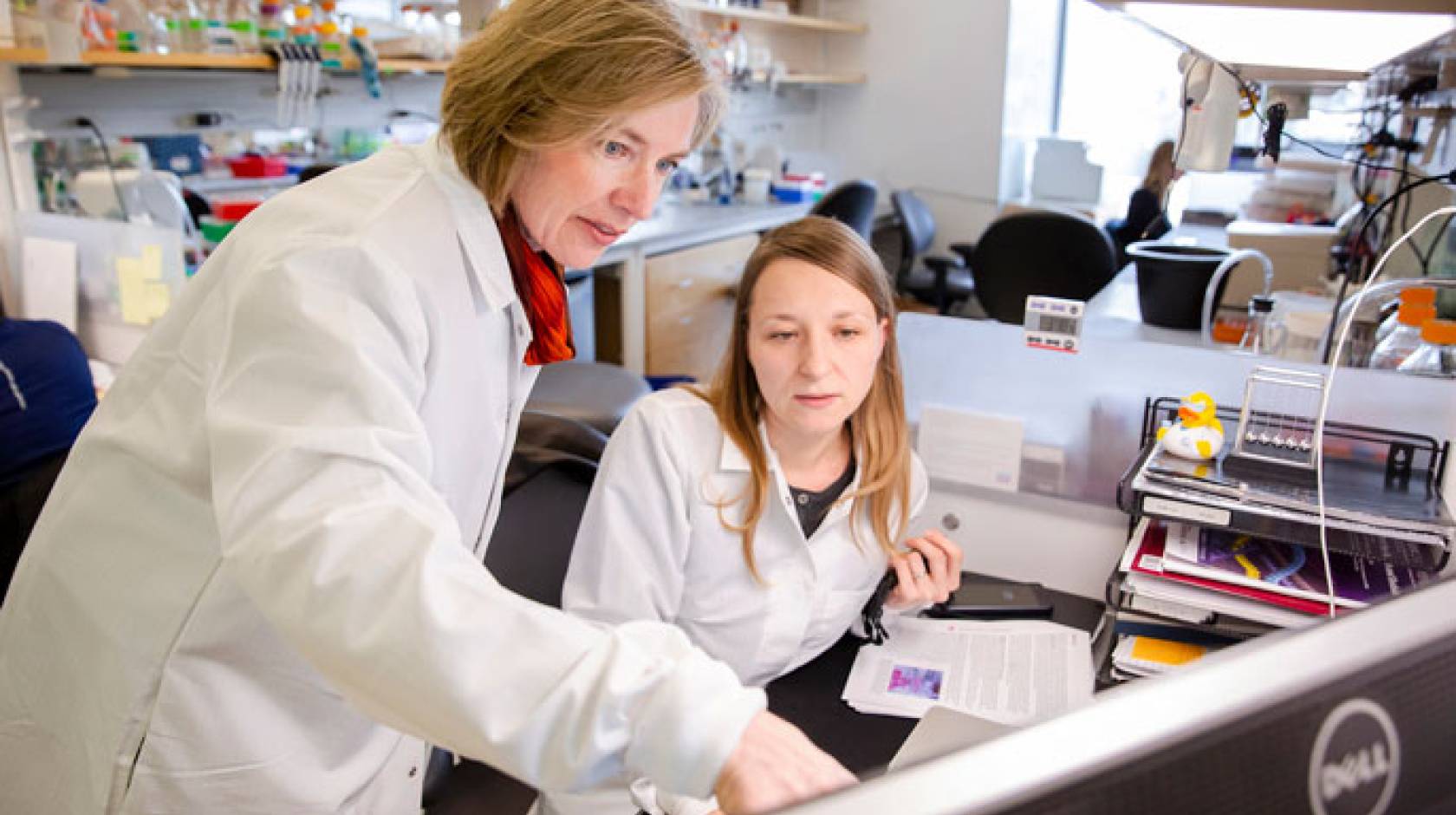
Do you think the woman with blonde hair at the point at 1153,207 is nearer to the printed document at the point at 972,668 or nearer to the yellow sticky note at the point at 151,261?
the printed document at the point at 972,668

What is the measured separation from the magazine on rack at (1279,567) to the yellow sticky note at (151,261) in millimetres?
2078

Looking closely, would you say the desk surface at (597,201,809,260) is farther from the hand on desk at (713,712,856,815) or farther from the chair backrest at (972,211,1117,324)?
the hand on desk at (713,712,856,815)

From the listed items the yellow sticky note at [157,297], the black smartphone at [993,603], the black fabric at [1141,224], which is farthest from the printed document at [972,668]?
the yellow sticky note at [157,297]

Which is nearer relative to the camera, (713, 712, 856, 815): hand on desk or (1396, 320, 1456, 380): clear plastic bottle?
(713, 712, 856, 815): hand on desk

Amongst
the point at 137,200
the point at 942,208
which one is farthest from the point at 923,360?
the point at 942,208

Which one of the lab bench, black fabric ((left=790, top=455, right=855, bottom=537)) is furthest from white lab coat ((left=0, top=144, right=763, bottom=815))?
the lab bench

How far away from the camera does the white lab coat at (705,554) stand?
1.26 m

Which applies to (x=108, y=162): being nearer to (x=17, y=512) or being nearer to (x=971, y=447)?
(x=17, y=512)

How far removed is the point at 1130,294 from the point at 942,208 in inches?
126

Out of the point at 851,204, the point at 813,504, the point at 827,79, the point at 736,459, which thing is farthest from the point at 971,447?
the point at 827,79

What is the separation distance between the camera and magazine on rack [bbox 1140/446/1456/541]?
1.18 metres

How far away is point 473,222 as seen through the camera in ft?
2.93

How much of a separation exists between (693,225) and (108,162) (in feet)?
6.76

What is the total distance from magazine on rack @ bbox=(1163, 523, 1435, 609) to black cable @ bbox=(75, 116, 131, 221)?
2.37 meters
